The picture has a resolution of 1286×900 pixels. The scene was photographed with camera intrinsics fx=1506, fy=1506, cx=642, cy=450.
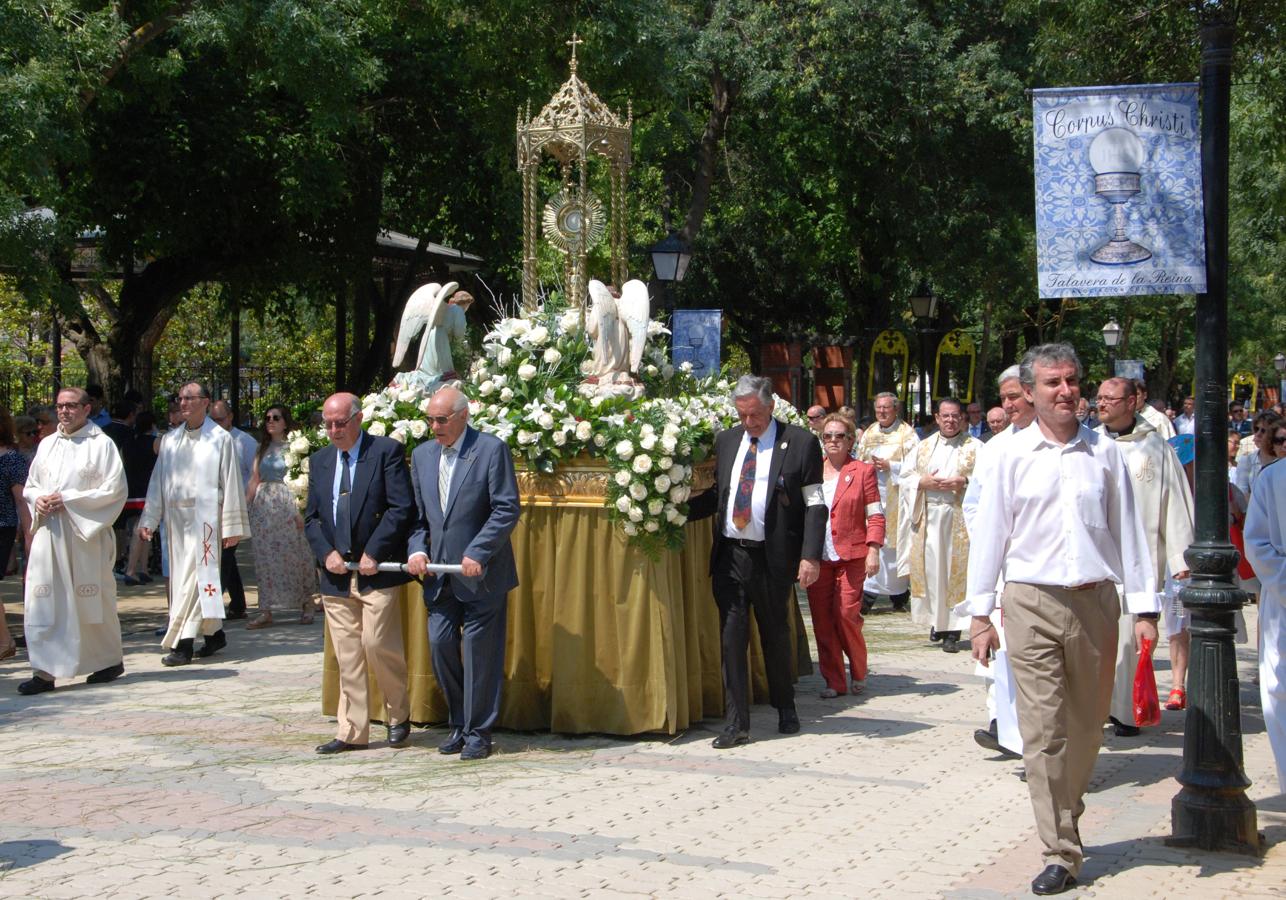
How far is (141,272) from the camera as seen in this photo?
24344 mm

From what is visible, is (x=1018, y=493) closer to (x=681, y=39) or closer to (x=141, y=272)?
(x=681, y=39)

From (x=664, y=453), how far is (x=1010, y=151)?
61.1 ft

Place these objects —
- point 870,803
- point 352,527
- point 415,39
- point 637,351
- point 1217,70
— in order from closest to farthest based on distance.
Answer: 1. point 1217,70
2. point 870,803
3. point 352,527
4. point 637,351
5. point 415,39

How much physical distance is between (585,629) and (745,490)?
1201 mm

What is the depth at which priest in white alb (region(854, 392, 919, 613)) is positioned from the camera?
46.2 feet

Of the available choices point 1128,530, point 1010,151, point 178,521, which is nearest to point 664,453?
point 1128,530

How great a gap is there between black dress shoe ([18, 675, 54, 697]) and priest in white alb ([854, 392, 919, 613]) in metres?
7.22

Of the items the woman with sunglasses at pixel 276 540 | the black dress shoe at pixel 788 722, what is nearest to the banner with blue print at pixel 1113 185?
the black dress shoe at pixel 788 722

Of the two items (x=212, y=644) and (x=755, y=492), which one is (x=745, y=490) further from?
(x=212, y=644)

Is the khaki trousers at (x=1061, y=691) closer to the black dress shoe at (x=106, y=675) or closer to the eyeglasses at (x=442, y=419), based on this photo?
the eyeglasses at (x=442, y=419)

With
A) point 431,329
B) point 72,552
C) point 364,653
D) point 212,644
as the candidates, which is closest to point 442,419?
point 364,653

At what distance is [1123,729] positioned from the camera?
8.75 metres

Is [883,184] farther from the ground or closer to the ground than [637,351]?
farther from the ground

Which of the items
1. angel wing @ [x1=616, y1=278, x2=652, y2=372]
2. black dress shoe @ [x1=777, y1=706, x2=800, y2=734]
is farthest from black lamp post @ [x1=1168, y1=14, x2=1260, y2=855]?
angel wing @ [x1=616, y1=278, x2=652, y2=372]
